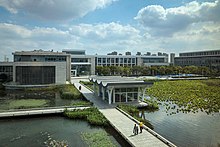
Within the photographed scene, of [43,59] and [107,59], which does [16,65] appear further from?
[107,59]

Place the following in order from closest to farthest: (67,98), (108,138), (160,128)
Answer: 1. (108,138)
2. (160,128)
3. (67,98)

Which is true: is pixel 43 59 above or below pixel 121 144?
above

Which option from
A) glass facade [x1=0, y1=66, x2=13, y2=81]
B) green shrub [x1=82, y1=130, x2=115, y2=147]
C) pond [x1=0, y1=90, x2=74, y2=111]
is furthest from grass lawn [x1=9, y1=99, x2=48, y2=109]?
glass facade [x1=0, y1=66, x2=13, y2=81]

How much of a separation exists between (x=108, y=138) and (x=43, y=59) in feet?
100

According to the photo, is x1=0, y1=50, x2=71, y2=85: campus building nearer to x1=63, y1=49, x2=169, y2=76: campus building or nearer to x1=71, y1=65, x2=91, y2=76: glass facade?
x1=63, y1=49, x2=169, y2=76: campus building

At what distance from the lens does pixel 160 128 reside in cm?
1377

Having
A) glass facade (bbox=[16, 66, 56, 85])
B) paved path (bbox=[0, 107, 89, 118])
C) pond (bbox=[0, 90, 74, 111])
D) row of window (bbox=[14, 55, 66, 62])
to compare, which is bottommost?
paved path (bbox=[0, 107, 89, 118])

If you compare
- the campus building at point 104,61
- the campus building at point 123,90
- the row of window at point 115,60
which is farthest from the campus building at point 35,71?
the row of window at point 115,60

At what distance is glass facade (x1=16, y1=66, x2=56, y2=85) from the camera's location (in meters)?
33.1

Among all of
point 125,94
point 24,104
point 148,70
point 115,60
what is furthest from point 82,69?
point 125,94

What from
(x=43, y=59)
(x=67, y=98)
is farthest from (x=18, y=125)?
(x=43, y=59)

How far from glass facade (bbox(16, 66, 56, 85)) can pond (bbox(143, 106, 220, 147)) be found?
21547 millimetres

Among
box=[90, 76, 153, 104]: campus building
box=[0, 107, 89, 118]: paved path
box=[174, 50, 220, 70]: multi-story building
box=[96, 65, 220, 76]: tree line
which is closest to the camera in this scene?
box=[0, 107, 89, 118]: paved path

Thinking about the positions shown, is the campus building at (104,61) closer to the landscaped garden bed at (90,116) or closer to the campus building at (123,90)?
the campus building at (123,90)
